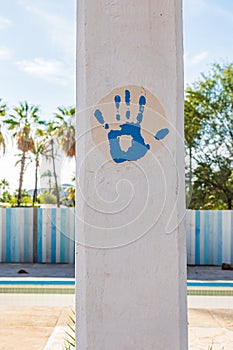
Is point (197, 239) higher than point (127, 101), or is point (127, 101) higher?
point (127, 101)

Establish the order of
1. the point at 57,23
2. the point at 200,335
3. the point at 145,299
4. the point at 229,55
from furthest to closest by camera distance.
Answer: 1. the point at 229,55
2. the point at 57,23
3. the point at 200,335
4. the point at 145,299

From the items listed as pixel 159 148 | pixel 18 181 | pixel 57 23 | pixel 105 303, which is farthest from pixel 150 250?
pixel 18 181

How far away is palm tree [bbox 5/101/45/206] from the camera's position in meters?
11.7

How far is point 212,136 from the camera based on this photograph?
1202 cm

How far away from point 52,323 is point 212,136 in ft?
28.6

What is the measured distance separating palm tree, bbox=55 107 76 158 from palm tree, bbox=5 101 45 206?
0.68 meters

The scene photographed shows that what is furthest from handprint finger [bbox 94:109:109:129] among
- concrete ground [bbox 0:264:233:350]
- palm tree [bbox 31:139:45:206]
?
palm tree [bbox 31:139:45:206]

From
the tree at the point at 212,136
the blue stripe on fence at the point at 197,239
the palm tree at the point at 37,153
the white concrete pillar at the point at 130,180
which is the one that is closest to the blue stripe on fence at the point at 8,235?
the palm tree at the point at 37,153

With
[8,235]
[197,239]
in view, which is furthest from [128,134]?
[8,235]

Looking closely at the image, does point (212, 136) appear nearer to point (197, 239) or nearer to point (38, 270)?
point (197, 239)

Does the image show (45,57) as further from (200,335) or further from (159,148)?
(159,148)

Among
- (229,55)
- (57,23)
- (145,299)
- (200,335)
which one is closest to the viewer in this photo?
(145,299)

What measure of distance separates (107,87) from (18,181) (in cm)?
1073

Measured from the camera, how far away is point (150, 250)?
62.4 inches
